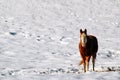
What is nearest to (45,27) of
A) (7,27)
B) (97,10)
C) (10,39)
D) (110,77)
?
(7,27)

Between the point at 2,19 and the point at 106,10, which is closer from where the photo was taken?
the point at 2,19

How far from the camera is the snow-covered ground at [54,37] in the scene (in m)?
17.1

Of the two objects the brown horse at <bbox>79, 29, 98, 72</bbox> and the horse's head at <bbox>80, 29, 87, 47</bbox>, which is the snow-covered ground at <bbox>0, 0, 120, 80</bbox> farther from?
the horse's head at <bbox>80, 29, 87, 47</bbox>

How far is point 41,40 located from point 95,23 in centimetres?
1041

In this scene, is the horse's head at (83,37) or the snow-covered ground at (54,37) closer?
the horse's head at (83,37)

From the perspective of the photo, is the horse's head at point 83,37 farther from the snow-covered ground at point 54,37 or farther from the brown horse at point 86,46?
the snow-covered ground at point 54,37

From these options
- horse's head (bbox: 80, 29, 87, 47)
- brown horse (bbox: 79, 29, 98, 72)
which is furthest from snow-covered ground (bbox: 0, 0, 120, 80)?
horse's head (bbox: 80, 29, 87, 47)

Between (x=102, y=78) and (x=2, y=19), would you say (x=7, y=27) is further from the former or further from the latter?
(x=102, y=78)

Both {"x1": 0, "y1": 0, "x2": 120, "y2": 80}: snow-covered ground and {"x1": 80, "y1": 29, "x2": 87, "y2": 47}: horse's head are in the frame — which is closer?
{"x1": 80, "y1": 29, "x2": 87, "y2": 47}: horse's head

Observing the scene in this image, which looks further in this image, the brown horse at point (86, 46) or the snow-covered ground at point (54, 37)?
the snow-covered ground at point (54, 37)

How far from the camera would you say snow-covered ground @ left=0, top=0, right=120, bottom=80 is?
56.1ft

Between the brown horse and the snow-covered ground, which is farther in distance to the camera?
the snow-covered ground

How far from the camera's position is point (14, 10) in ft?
142

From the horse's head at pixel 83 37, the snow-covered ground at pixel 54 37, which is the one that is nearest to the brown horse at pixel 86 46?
the horse's head at pixel 83 37
